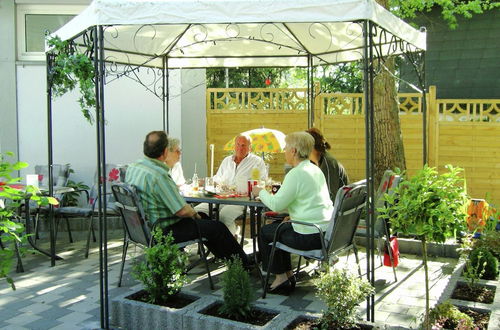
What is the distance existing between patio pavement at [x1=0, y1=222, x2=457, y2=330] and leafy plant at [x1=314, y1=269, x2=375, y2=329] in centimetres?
83

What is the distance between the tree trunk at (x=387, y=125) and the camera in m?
6.91

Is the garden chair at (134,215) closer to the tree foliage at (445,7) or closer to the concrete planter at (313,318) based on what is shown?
the concrete planter at (313,318)

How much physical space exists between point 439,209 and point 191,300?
1771 millimetres

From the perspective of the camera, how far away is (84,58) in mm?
4309

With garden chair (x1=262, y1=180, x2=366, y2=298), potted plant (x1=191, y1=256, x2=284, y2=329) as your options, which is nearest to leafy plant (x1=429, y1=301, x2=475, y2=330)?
garden chair (x1=262, y1=180, x2=366, y2=298)

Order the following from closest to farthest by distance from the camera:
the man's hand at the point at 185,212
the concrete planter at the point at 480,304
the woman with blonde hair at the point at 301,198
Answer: the concrete planter at the point at 480,304, the woman with blonde hair at the point at 301,198, the man's hand at the point at 185,212

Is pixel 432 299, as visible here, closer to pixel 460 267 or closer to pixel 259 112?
pixel 460 267

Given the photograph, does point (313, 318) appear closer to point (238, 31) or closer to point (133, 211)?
point (133, 211)

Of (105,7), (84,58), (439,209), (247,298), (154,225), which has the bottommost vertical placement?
(247,298)

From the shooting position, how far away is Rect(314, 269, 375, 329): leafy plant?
3053 mm

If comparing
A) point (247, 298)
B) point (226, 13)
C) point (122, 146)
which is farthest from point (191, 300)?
point (122, 146)

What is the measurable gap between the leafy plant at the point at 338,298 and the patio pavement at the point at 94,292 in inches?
32.7

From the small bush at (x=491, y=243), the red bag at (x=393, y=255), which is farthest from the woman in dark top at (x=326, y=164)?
the small bush at (x=491, y=243)

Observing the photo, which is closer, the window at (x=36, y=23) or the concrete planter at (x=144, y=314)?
the concrete planter at (x=144, y=314)
